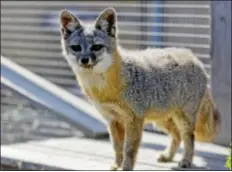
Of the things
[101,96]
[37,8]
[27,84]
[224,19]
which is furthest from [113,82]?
[37,8]

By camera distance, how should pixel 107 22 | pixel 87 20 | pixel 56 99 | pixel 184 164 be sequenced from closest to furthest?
pixel 107 22, pixel 184 164, pixel 56 99, pixel 87 20

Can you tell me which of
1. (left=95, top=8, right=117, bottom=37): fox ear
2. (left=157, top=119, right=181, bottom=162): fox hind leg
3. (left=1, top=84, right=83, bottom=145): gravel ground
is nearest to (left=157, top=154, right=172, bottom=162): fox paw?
(left=157, top=119, right=181, bottom=162): fox hind leg

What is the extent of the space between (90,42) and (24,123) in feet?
14.4

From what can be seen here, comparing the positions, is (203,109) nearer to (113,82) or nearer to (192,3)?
(113,82)

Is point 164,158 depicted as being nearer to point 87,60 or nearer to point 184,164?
point 184,164

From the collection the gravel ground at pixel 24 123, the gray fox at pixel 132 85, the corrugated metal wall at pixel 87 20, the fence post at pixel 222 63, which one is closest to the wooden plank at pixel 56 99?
the gravel ground at pixel 24 123

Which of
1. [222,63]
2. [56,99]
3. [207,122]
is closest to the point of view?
[207,122]

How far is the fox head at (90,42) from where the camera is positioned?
668 centimetres

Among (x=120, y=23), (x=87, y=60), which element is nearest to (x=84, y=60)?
(x=87, y=60)

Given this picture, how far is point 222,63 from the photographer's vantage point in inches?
334

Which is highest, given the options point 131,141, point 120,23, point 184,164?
point 120,23

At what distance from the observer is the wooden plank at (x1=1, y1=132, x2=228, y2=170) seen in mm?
7527

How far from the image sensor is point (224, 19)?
27.9 ft

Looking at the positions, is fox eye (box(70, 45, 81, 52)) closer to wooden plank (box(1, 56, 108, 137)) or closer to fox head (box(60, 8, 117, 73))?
fox head (box(60, 8, 117, 73))
